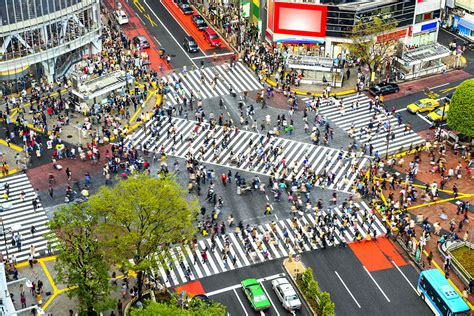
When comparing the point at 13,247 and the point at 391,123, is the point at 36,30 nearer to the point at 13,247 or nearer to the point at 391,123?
the point at 13,247

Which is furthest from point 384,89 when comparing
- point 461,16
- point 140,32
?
point 140,32

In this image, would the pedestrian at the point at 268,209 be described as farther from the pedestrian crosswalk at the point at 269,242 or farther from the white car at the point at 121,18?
the white car at the point at 121,18

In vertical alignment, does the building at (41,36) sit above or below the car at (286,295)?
above

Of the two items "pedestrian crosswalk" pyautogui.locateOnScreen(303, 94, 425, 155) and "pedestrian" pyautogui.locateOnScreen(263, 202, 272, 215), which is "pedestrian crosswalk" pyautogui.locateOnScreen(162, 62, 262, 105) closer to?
"pedestrian crosswalk" pyautogui.locateOnScreen(303, 94, 425, 155)

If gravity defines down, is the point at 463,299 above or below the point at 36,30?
below

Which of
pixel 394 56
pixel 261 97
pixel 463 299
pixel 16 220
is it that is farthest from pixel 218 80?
pixel 463 299

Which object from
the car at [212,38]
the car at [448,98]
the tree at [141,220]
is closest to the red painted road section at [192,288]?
the tree at [141,220]
